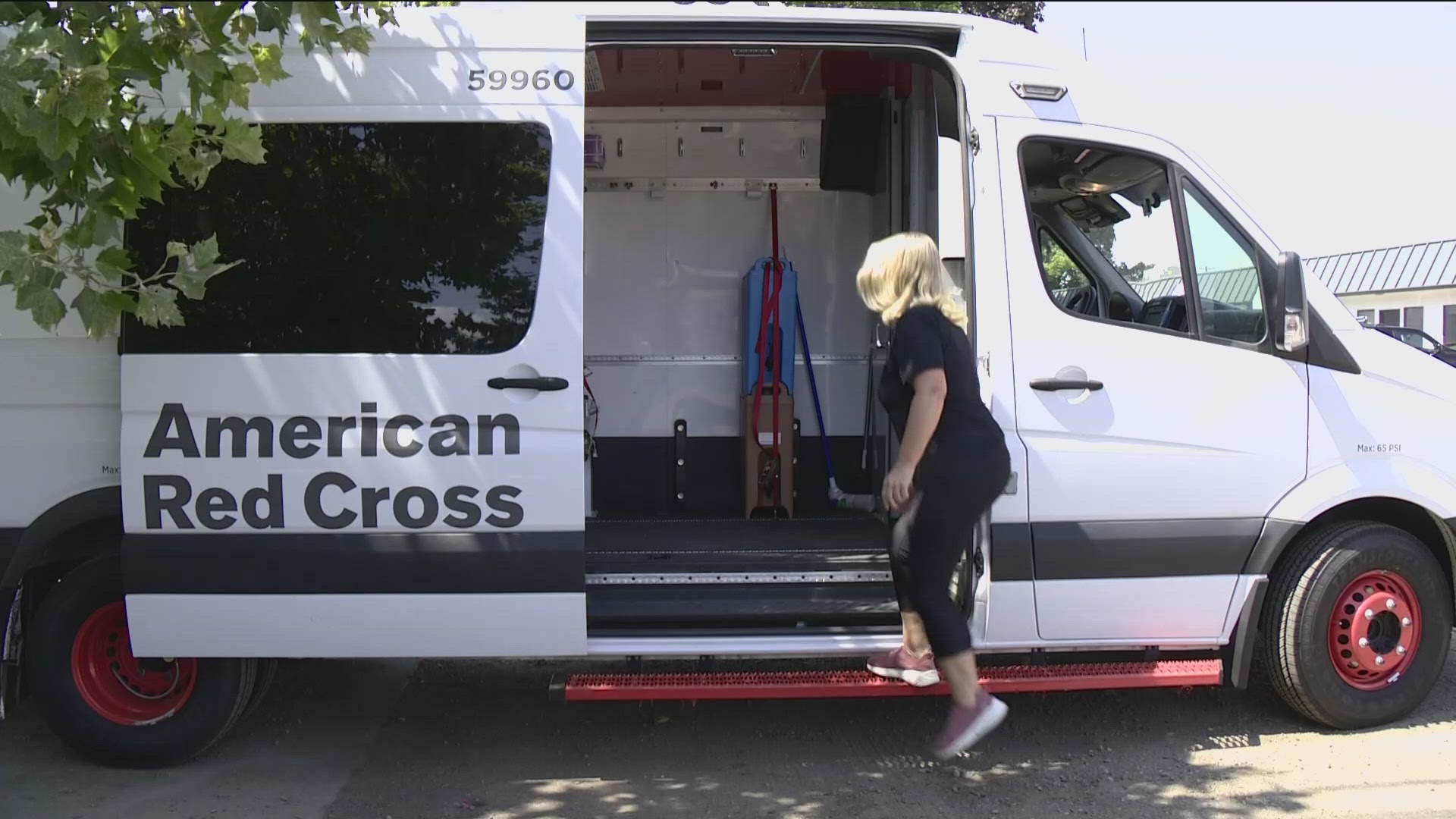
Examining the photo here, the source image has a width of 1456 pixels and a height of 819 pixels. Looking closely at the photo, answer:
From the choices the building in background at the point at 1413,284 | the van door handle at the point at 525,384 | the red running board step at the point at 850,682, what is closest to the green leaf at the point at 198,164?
the van door handle at the point at 525,384

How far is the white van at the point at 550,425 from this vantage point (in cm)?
384

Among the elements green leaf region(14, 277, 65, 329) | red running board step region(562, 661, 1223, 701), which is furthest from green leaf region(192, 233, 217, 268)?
red running board step region(562, 661, 1223, 701)

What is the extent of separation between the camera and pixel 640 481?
20.8 ft

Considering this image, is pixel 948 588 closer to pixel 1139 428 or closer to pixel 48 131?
pixel 1139 428

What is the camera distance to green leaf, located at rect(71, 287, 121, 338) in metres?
3.20

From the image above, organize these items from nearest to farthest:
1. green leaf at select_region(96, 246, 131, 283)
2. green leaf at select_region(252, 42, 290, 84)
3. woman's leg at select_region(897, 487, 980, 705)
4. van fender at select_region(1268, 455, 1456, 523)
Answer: green leaf at select_region(96, 246, 131, 283) < green leaf at select_region(252, 42, 290, 84) < woman's leg at select_region(897, 487, 980, 705) < van fender at select_region(1268, 455, 1456, 523)

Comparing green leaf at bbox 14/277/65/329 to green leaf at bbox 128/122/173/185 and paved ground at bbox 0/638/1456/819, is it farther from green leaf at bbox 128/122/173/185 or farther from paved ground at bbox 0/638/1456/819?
paved ground at bbox 0/638/1456/819

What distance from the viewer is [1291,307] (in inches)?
154

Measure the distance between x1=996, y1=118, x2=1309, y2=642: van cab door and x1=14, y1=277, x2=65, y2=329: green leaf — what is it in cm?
300

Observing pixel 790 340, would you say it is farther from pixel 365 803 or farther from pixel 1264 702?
pixel 365 803

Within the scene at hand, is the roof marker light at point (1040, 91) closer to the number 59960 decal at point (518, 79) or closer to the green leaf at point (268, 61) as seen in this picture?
the number 59960 decal at point (518, 79)

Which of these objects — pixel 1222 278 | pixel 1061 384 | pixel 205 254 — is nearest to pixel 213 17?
pixel 205 254

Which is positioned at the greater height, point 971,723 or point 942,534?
point 942,534

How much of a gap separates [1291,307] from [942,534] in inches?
59.3
